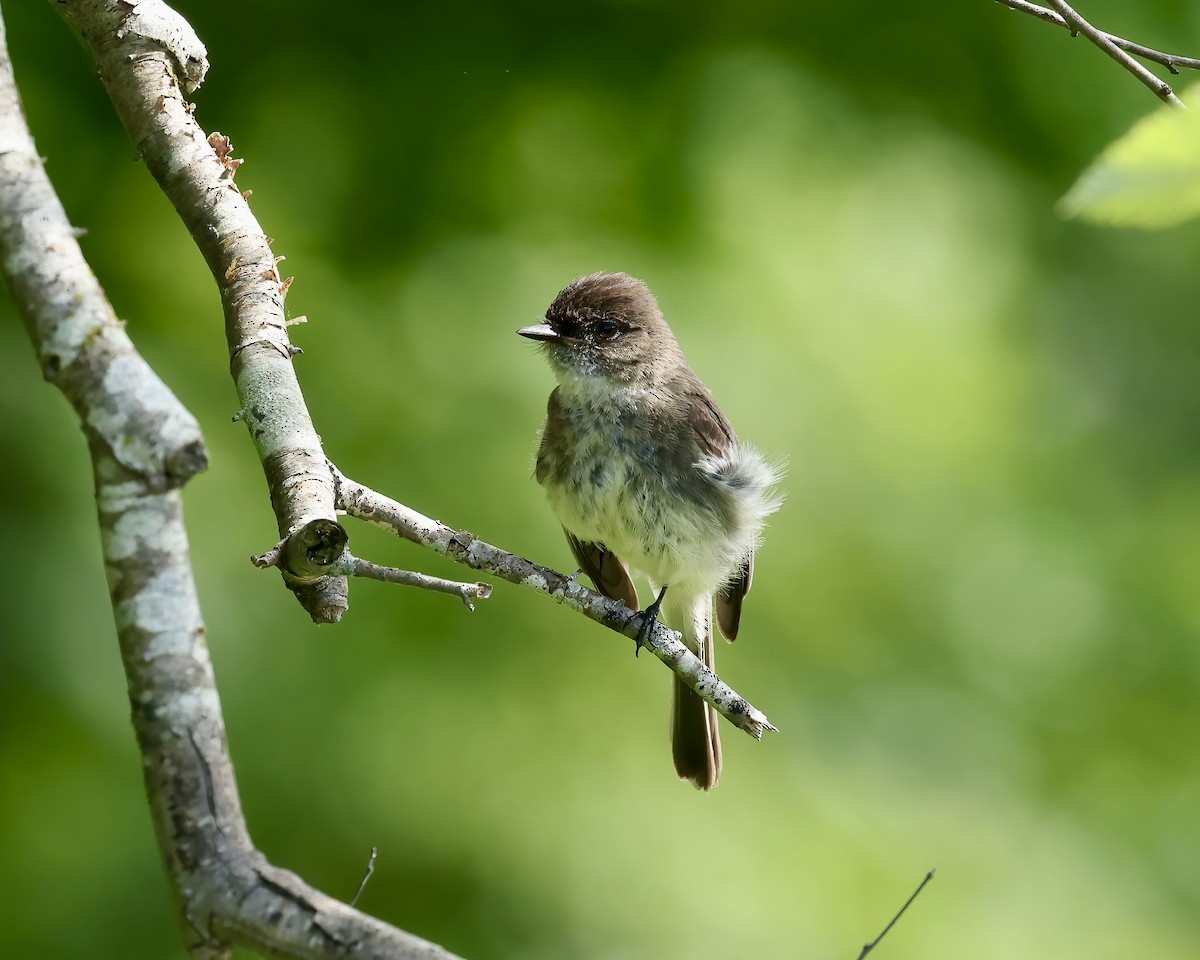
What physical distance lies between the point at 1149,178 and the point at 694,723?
11.0ft

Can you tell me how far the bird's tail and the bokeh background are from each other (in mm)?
238

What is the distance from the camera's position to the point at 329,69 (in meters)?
4.83

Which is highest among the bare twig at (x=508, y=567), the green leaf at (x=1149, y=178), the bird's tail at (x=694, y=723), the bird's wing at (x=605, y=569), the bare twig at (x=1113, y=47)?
the bare twig at (x=1113, y=47)

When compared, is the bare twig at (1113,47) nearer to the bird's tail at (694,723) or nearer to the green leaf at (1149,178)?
the green leaf at (1149,178)

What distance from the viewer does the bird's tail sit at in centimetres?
390

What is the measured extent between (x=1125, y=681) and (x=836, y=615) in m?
1.24

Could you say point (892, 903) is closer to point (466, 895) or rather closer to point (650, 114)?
point (466, 895)

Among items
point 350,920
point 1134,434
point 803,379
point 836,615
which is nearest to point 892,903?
point 836,615

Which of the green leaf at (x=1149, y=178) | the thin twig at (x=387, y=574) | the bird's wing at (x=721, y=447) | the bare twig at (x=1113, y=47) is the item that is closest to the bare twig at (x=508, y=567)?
the thin twig at (x=387, y=574)

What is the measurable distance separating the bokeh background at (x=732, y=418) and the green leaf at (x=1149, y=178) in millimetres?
3481

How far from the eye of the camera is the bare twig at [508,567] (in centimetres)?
250

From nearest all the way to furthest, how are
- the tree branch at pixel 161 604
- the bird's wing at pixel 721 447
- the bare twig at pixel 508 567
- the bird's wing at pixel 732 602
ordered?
the tree branch at pixel 161 604 < the bare twig at pixel 508 567 < the bird's wing at pixel 721 447 < the bird's wing at pixel 732 602

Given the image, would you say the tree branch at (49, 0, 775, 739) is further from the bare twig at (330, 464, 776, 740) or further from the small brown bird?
the small brown bird

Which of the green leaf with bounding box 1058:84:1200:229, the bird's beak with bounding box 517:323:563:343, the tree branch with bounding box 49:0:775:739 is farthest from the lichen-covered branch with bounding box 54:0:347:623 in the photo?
the green leaf with bounding box 1058:84:1200:229
